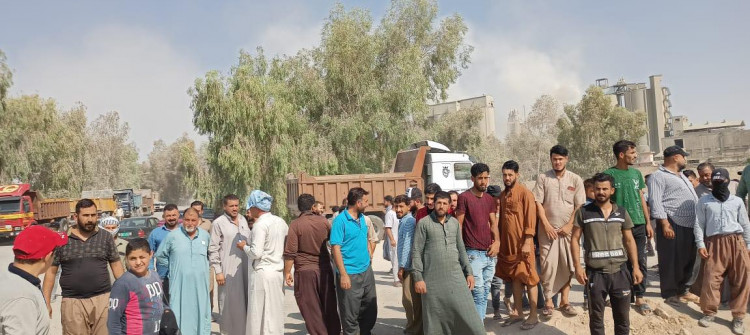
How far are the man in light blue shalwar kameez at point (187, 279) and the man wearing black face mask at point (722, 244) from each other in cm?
557

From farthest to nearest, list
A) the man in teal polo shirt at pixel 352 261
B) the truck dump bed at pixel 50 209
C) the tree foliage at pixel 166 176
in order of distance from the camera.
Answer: the tree foliage at pixel 166 176, the truck dump bed at pixel 50 209, the man in teal polo shirt at pixel 352 261

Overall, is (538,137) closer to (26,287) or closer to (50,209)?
(50,209)

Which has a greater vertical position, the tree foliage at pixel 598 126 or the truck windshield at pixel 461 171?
the tree foliage at pixel 598 126

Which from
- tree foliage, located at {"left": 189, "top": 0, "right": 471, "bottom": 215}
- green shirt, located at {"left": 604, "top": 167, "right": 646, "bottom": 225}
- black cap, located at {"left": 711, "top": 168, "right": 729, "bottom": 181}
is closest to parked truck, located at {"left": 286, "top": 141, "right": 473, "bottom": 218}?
tree foliage, located at {"left": 189, "top": 0, "right": 471, "bottom": 215}

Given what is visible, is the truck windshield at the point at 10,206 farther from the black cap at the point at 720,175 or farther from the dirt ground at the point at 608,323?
the black cap at the point at 720,175

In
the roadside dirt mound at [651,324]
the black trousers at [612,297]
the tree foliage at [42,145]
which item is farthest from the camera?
the tree foliage at [42,145]

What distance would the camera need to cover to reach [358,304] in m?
5.91

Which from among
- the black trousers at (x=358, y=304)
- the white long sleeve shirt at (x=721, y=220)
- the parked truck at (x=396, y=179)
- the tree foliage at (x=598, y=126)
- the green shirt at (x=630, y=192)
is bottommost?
the black trousers at (x=358, y=304)

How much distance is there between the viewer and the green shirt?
20.7 ft

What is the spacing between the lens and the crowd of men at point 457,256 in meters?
5.25

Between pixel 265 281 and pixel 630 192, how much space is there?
4304 millimetres

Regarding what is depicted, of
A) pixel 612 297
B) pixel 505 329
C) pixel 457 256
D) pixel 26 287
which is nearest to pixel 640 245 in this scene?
pixel 612 297

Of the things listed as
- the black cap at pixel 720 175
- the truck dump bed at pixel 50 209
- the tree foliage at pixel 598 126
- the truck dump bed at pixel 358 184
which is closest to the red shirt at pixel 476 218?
the black cap at pixel 720 175

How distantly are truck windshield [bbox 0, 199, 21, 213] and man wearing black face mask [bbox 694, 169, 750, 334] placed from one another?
26.8 m
